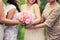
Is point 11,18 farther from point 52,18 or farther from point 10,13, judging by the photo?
point 52,18

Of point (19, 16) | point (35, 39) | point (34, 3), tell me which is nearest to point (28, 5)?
point (34, 3)

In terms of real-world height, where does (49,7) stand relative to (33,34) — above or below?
above

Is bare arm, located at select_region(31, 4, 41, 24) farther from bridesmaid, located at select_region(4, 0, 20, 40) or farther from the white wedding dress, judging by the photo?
bridesmaid, located at select_region(4, 0, 20, 40)

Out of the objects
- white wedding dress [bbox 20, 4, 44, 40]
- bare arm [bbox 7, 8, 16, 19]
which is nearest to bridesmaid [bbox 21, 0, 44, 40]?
white wedding dress [bbox 20, 4, 44, 40]

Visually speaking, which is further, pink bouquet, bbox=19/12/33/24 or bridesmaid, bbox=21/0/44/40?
bridesmaid, bbox=21/0/44/40

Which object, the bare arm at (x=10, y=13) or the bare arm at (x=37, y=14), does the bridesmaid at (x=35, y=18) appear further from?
the bare arm at (x=10, y=13)

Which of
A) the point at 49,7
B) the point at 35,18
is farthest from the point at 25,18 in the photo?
the point at 49,7

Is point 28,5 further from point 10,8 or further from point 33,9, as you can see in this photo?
point 10,8

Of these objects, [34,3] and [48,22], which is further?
[34,3]

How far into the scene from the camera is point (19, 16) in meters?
1.61

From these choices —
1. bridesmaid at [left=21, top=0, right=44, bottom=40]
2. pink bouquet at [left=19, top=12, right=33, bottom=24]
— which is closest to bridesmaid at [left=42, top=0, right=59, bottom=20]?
bridesmaid at [left=21, top=0, right=44, bottom=40]

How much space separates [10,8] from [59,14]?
387 mm

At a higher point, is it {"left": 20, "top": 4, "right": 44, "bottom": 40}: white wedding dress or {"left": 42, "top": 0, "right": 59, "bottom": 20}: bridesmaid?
{"left": 42, "top": 0, "right": 59, "bottom": 20}: bridesmaid

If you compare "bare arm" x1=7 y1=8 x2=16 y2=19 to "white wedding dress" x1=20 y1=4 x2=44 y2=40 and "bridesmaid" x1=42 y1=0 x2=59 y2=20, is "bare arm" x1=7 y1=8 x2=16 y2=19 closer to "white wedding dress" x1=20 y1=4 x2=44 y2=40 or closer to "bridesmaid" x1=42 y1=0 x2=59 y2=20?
"white wedding dress" x1=20 y1=4 x2=44 y2=40
